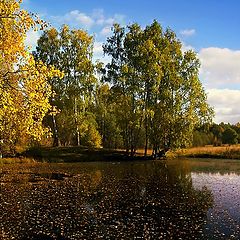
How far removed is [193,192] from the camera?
26.4 metres

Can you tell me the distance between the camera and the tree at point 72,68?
6619cm

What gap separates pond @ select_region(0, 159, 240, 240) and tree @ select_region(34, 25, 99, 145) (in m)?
33.1

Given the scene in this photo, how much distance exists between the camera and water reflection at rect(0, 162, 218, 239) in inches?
624

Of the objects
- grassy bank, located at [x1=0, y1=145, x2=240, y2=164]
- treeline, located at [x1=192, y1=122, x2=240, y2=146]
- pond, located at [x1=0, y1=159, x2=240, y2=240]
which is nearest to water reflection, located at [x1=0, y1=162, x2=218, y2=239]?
pond, located at [x1=0, y1=159, x2=240, y2=240]

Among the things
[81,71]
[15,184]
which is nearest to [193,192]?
[15,184]

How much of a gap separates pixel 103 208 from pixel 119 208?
3.21ft

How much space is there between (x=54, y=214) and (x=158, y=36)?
45.2 metres

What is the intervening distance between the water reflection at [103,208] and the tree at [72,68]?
3383 centimetres

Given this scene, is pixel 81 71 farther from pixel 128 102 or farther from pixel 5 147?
pixel 5 147

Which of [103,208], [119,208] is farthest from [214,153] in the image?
[103,208]

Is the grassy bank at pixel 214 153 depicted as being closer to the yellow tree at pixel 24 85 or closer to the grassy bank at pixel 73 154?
the grassy bank at pixel 73 154

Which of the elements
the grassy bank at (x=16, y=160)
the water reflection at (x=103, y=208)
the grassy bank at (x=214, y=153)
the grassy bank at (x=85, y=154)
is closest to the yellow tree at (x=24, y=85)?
the water reflection at (x=103, y=208)

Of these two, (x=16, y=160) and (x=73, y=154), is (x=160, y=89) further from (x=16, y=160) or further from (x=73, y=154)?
(x=16, y=160)

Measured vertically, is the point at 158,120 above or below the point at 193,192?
above
